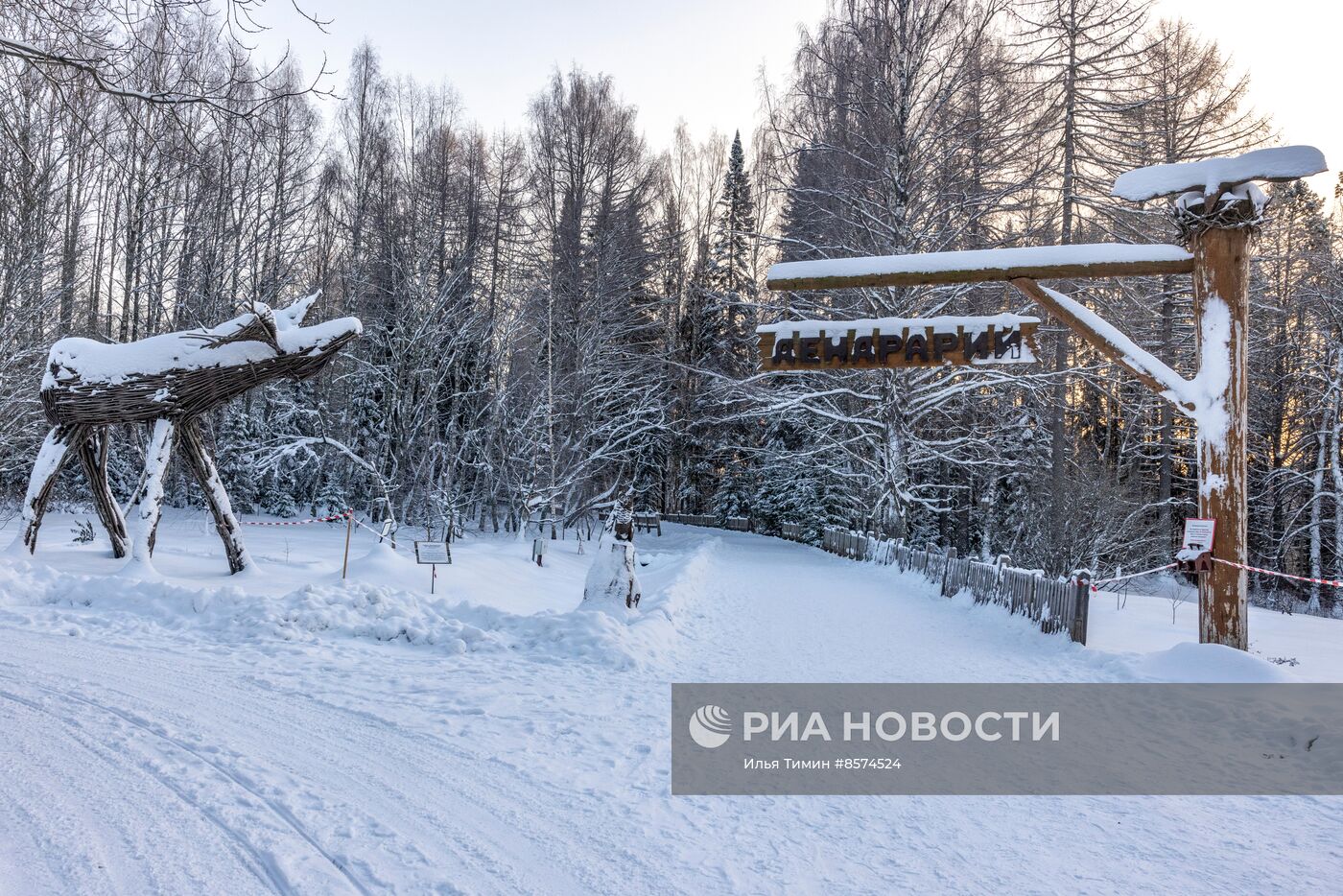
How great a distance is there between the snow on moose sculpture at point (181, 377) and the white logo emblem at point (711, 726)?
608 centimetres

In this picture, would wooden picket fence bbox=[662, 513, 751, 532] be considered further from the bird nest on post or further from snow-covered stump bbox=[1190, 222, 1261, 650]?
the bird nest on post

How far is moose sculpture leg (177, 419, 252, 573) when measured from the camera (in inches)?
355

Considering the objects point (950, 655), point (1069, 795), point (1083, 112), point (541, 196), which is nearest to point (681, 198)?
point (541, 196)

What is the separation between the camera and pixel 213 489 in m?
9.08

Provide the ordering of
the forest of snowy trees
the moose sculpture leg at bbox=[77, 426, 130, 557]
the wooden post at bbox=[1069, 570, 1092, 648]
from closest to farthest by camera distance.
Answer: the wooden post at bbox=[1069, 570, 1092, 648], the moose sculpture leg at bbox=[77, 426, 130, 557], the forest of snowy trees

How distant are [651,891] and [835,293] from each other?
16.4m

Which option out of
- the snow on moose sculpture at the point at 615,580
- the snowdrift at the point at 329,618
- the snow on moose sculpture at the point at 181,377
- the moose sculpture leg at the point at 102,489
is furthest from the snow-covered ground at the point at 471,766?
the moose sculpture leg at the point at 102,489

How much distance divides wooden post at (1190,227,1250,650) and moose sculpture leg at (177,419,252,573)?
10.5 meters

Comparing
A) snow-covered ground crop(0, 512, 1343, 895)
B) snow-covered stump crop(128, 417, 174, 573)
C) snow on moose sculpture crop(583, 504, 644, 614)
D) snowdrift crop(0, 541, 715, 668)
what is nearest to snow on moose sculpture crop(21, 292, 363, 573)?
snow-covered stump crop(128, 417, 174, 573)

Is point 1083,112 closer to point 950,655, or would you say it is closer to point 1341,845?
point 950,655

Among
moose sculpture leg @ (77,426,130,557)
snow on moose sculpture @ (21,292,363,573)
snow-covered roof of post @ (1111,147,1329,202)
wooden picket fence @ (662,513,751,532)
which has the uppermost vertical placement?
snow-covered roof of post @ (1111,147,1329,202)

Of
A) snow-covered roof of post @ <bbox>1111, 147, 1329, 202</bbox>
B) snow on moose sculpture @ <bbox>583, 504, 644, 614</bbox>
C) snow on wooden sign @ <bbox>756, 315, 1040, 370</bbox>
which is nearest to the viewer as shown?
snow-covered roof of post @ <bbox>1111, 147, 1329, 202</bbox>

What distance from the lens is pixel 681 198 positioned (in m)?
32.3

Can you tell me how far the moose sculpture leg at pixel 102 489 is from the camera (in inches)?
377
